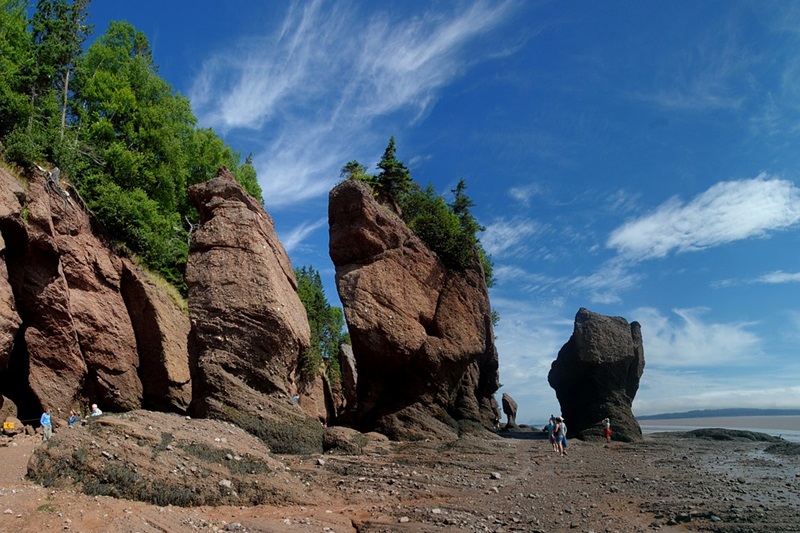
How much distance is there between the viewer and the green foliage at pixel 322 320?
154 feet

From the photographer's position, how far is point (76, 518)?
7.48m

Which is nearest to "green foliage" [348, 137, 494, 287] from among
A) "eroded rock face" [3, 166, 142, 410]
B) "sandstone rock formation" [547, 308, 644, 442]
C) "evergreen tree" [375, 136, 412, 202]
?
"evergreen tree" [375, 136, 412, 202]

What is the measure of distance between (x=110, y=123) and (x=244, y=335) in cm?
2056

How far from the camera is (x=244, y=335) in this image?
16.4 metres

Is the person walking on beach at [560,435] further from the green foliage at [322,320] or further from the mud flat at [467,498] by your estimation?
the green foliage at [322,320]

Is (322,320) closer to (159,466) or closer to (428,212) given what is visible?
(428,212)

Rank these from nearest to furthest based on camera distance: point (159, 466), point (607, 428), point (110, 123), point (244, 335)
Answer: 1. point (159, 466)
2. point (244, 335)
3. point (607, 428)
4. point (110, 123)

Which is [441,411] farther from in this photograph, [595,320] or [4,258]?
[4,258]

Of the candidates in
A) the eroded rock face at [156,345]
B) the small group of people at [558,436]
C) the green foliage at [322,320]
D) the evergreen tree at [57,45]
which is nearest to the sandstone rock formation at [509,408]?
the green foliage at [322,320]

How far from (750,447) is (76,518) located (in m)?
30.9

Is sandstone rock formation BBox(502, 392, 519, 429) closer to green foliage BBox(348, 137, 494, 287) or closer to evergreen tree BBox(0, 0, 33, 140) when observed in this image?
green foliage BBox(348, 137, 494, 287)

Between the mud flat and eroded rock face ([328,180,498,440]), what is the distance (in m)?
3.37

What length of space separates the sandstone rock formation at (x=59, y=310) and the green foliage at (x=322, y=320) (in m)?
20.6

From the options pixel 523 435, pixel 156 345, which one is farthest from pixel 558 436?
pixel 156 345
